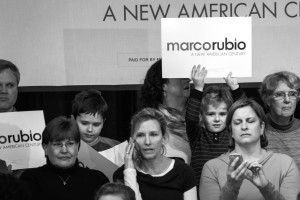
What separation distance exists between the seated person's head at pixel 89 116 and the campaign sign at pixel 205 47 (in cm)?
54

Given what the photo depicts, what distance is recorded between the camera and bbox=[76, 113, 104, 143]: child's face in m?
4.96

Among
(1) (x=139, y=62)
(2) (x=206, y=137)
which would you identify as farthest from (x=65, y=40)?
(2) (x=206, y=137)

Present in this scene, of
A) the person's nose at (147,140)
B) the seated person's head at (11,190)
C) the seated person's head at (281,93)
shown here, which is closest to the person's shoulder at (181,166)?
the person's nose at (147,140)

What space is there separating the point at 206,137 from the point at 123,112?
4.96 feet

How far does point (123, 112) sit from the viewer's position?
612 cm

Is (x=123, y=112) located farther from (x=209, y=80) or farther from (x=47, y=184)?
(x=47, y=184)

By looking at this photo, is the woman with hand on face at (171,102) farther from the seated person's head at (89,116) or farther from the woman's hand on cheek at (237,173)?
the woman's hand on cheek at (237,173)

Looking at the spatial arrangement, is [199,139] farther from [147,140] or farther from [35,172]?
[35,172]

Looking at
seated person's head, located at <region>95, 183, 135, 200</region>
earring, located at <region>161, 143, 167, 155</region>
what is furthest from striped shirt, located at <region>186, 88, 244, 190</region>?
seated person's head, located at <region>95, 183, 135, 200</region>

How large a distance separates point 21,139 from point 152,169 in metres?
1.06

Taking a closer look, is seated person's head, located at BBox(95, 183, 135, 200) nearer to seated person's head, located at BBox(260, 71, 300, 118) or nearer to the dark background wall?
seated person's head, located at BBox(260, 71, 300, 118)

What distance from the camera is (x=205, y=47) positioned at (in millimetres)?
4922

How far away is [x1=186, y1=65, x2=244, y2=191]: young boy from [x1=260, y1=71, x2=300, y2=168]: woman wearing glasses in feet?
1.03

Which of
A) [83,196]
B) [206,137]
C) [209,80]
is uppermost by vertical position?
[209,80]
